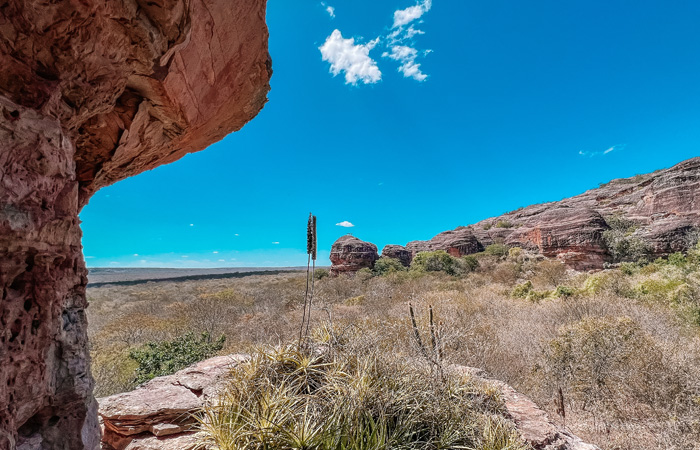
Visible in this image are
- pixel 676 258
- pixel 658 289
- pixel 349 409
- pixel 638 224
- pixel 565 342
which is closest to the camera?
pixel 349 409

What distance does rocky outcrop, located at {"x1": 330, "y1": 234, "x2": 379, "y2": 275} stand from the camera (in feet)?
99.3

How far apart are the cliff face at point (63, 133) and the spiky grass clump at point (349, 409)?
4.09 ft

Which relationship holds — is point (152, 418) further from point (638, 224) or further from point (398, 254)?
point (398, 254)

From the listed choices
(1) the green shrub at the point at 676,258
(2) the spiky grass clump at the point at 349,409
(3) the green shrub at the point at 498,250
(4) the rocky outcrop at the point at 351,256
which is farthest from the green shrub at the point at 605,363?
(4) the rocky outcrop at the point at 351,256

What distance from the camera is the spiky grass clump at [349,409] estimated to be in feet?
8.63

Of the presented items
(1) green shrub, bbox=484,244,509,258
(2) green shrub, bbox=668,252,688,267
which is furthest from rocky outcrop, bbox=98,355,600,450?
(1) green shrub, bbox=484,244,509,258

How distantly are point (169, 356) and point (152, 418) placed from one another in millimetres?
4944

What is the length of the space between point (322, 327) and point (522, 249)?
25.5 metres

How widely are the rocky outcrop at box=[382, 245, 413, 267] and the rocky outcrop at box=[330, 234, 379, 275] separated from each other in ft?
6.58

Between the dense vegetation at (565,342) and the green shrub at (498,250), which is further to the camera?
the green shrub at (498,250)

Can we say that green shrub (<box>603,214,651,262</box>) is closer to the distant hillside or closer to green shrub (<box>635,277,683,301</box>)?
the distant hillside

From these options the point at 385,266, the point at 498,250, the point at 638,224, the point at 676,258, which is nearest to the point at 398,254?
→ the point at 385,266

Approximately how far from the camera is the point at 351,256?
100.0 ft

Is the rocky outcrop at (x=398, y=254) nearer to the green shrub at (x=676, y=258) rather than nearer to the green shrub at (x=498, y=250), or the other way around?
A: the green shrub at (x=498, y=250)
